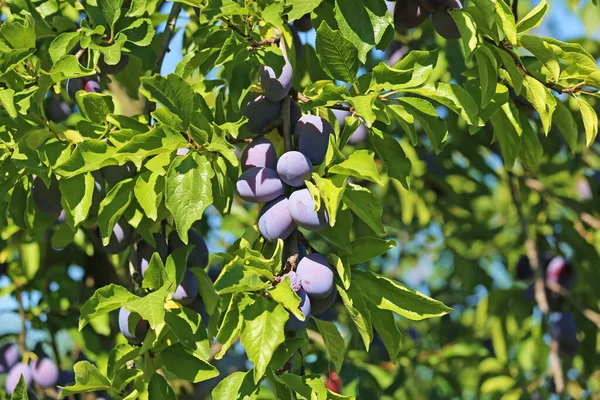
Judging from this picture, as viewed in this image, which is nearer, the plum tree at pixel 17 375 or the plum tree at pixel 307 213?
the plum tree at pixel 307 213

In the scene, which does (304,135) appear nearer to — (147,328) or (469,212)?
(147,328)

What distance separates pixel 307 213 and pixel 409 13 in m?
0.39

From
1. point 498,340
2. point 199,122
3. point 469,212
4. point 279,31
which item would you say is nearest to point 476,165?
point 469,212

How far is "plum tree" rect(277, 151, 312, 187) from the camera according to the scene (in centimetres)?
98

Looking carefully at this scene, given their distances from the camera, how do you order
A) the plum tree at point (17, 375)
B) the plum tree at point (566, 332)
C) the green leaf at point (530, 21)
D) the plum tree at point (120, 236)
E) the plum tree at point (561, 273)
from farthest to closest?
the plum tree at point (561, 273), the plum tree at point (566, 332), the plum tree at point (17, 375), the plum tree at point (120, 236), the green leaf at point (530, 21)

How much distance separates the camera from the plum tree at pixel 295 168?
3.20ft

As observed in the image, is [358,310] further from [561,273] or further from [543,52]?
[561,273]

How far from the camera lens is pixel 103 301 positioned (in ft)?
3.34

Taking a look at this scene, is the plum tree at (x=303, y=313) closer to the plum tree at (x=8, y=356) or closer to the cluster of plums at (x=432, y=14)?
the cluster of plums at (x=432, y=14)

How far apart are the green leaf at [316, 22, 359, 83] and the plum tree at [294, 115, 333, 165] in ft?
0.20

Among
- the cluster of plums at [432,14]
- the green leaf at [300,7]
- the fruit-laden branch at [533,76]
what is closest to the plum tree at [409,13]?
the cluster of plums at [432,14]

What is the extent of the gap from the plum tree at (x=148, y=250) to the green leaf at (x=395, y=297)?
290mm

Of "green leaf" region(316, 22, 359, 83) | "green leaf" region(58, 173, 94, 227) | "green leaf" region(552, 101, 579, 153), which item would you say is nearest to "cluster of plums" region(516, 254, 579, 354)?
"green leaf" region(552, 101, 579, 153)

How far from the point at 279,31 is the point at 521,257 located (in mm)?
1659
